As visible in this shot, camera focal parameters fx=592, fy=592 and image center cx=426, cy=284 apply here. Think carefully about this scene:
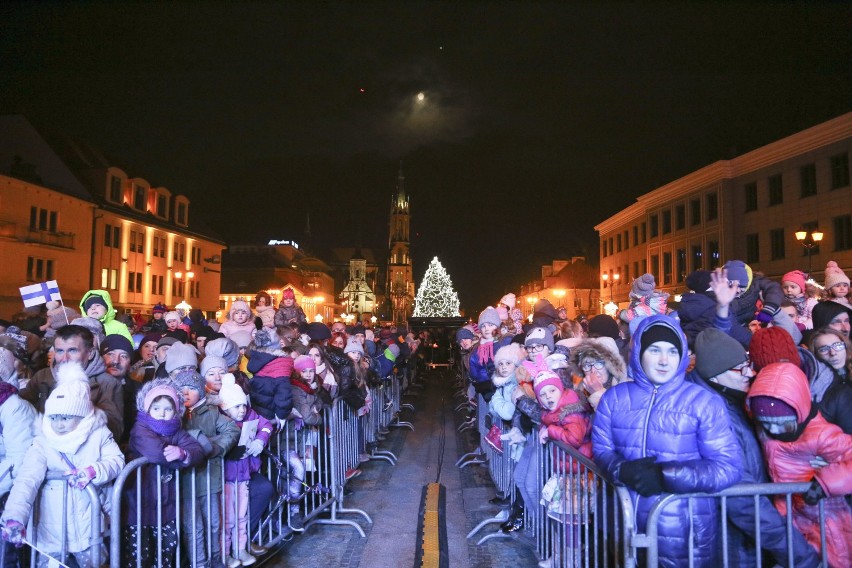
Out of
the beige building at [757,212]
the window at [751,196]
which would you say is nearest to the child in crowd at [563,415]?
the beige building at [757,212]

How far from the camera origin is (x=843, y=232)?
86.1 feet

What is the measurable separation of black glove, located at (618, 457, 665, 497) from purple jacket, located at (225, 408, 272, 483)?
3.38 meters

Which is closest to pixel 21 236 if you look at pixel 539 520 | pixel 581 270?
pixel 539 520

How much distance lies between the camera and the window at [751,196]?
3284cm

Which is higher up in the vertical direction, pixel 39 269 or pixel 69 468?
pixel 39 269

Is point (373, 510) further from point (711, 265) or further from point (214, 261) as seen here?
point (214, 261)

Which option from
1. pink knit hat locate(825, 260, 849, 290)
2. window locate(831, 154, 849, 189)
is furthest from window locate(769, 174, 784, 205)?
pink knit hat locate(825, 260, 849, 290)

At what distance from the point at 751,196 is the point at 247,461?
3476 cm

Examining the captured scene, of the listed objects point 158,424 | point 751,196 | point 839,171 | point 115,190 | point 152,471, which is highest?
point 115,190

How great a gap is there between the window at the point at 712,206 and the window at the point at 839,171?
8.32 m

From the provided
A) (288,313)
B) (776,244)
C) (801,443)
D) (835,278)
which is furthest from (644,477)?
(776,244)

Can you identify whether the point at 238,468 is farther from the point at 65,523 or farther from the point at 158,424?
the point at 65,523

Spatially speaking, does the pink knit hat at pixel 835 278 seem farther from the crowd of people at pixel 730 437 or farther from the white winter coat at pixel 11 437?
the white winter coat at pixel 11 437

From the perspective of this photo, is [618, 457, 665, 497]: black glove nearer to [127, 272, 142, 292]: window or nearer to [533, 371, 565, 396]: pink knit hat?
[533, 371, 565, 396]: pink knit hat
